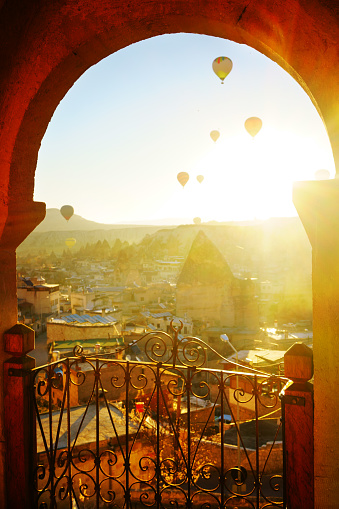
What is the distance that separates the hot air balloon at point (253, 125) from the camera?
1717 centimetres

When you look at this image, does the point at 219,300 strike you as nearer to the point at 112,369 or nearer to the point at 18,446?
the point at 112,369

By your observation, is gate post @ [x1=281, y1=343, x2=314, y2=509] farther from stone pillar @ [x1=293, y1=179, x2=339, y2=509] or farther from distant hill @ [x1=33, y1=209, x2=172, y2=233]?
distant hill @ [x1=33, y1=209, x2=172, y2=233]

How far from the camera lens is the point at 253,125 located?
1719 cm

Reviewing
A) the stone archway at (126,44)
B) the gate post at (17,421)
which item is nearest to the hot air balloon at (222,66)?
the stone archway at (126,44)

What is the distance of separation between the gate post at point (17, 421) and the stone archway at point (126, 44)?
0.17ft

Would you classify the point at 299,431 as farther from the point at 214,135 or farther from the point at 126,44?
the point at 214,135

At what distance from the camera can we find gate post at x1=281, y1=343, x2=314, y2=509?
184cm

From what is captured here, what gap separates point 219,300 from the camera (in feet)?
108

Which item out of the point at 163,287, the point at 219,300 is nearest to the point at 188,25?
the point at 219,300

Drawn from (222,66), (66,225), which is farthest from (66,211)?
(66,225)

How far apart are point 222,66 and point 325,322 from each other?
1703 centimetres

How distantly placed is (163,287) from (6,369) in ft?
126

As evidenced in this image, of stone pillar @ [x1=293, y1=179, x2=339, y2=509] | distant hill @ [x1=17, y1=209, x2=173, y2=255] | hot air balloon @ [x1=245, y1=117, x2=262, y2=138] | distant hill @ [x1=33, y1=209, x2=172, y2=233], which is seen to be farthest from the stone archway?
distant hill @ [x1=33, y1=209, x2=172, y2=233]

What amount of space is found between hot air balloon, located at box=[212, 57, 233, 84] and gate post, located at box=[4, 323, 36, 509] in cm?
1678
